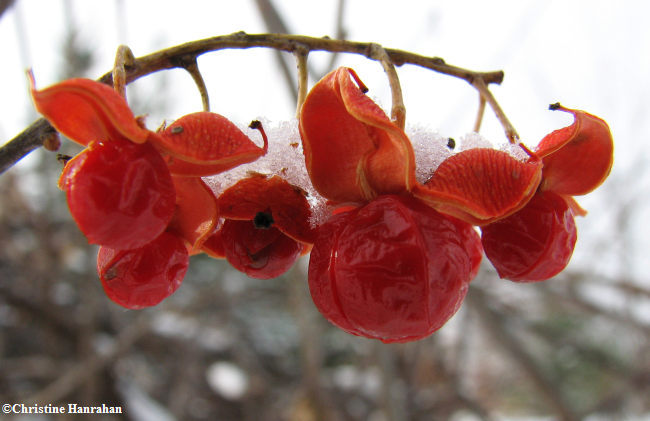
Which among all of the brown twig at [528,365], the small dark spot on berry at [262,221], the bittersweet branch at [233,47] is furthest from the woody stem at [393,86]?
the brown twig at [528,365]

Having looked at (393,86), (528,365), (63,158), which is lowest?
(528,365)

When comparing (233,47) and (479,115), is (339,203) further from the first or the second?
(479,115)

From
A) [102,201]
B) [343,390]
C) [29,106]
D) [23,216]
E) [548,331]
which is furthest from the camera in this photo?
[548,331]

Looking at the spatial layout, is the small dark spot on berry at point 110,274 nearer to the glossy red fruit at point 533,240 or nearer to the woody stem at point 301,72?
the woody stem at point 301,72

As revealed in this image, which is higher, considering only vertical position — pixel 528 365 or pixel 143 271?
pixel 143 271

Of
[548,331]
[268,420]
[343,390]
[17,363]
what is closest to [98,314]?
[17,363]

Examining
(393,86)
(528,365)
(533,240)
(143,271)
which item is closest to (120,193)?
(143,271)

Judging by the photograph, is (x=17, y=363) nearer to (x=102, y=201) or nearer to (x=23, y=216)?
(x=23, y=216)
